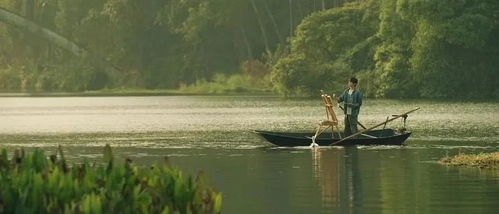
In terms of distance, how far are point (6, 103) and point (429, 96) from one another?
35.6 meters

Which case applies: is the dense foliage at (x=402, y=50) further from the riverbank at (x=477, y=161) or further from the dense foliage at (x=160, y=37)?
the riverbank at (x=477, y=161)

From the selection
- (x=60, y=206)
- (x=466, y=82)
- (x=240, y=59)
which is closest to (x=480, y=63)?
(x=466, y=82)

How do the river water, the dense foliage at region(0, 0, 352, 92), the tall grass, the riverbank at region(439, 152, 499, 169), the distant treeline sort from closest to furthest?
the river water < the riverbank at region(439, 152, 499, 169) < the distant treeline < the tall grass < the dense foliage at region(0, 0, 352, 92)

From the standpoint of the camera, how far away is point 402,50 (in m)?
104

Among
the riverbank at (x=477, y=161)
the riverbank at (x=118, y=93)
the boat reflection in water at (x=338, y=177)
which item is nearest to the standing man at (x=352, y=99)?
the boat reflection in water at (x=338, y=177)

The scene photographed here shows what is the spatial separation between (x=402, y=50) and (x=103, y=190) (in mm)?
87528

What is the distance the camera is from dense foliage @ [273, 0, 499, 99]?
9925 cm

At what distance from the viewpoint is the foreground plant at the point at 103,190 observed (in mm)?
17594

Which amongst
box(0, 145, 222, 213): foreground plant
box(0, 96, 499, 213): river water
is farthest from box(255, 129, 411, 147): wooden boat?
box(0, 145, 222, 213): foreground plant

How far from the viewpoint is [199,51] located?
149m

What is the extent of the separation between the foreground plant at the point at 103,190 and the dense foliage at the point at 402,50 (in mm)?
81476

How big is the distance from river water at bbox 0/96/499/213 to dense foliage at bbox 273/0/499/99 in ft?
33.9

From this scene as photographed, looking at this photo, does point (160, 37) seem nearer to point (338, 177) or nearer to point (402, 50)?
point (402, 50)

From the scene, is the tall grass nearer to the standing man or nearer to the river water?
the river water
